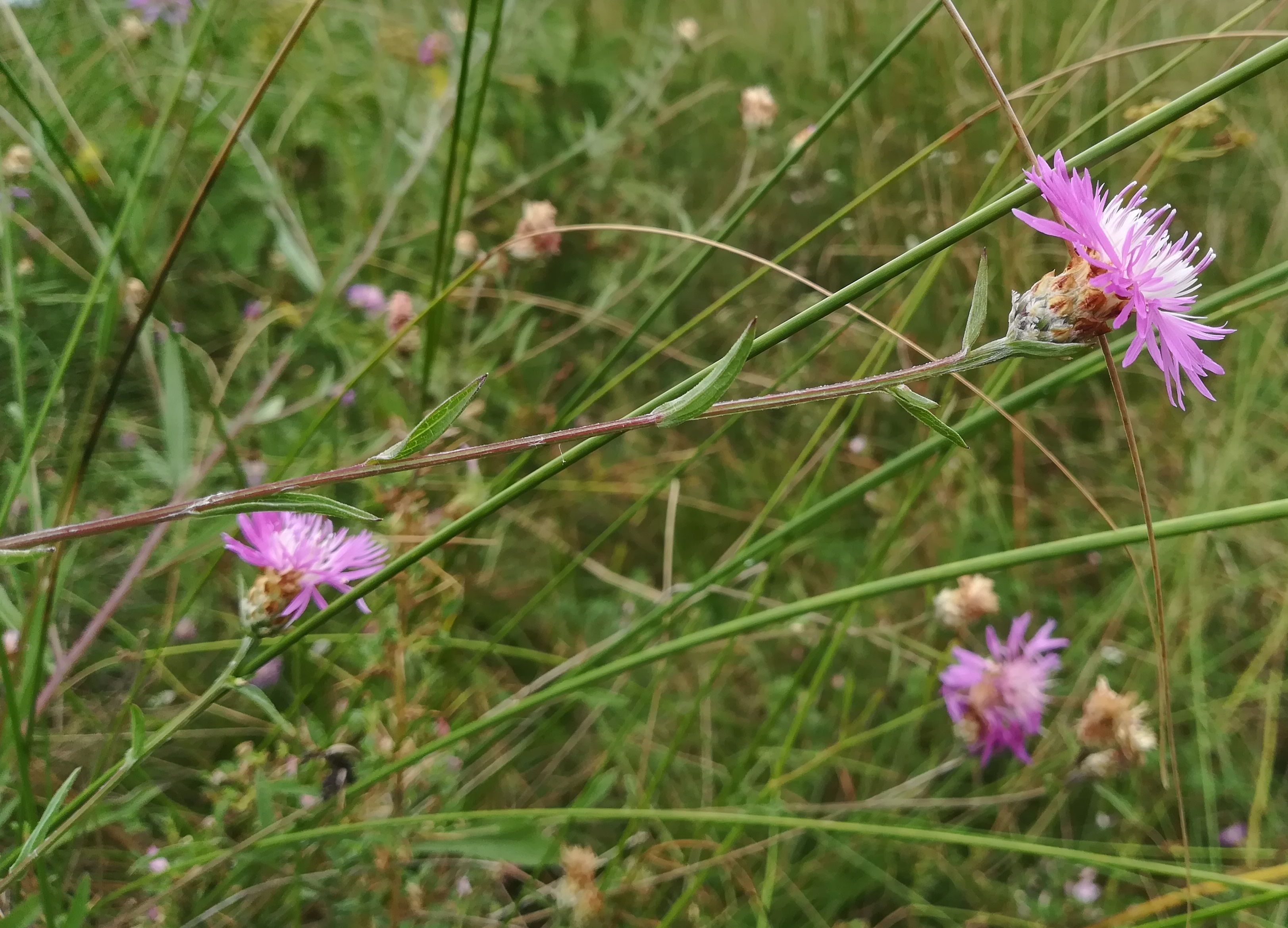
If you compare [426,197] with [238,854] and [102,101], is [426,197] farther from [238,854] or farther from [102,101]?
[238,854]

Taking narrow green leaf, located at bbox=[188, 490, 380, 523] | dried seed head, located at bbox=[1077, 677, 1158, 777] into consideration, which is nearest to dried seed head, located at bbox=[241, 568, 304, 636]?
narrow green leaf, located at bbox=[188, 490, 380, 523]

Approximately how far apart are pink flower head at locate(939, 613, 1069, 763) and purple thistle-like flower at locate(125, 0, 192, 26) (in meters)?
1.32

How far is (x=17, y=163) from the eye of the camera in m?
0.87

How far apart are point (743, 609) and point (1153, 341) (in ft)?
1.50

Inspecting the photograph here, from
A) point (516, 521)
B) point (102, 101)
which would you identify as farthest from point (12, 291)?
point (102, 101)

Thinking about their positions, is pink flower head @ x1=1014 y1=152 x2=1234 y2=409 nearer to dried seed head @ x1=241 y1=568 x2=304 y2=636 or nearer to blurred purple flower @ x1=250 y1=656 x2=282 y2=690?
dried seed head @ x1=241 y1=568 x2=304 y2=636

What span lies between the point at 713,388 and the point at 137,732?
32 cm

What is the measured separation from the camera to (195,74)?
46.3 inches

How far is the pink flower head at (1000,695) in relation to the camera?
0.76 m

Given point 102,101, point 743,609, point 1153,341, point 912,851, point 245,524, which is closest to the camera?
point 1153,341

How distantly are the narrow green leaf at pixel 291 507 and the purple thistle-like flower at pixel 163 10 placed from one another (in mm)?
1136

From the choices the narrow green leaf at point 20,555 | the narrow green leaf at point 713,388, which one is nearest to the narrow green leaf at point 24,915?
the narrow green leaf at point 20,555

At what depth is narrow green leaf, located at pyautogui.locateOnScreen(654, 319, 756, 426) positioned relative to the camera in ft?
0.93

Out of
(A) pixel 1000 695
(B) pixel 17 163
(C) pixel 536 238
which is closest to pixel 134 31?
(B) pixel 17 163
